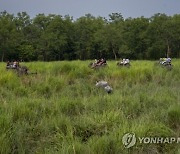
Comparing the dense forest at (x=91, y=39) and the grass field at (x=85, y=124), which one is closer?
the grass field at (x=85, y=124)

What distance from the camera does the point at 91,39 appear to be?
168 ft

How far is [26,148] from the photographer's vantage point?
3607mm

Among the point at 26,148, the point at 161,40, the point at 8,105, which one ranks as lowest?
the point at 26,148

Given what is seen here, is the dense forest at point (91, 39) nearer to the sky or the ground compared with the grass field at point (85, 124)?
nearer to the sky

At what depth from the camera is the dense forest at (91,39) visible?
45469 mm

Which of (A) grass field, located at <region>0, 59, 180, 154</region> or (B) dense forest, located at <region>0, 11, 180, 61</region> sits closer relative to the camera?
(A) grass field, located at <region>0, 59, 180, 154</region>

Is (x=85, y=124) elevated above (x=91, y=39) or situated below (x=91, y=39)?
below

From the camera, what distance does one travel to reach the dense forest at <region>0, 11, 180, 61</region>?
45.5 m

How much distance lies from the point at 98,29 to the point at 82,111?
4687 centimetres

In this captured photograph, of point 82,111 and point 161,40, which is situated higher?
point 161,40

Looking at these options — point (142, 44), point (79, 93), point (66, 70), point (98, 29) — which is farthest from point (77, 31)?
point (79, 93)

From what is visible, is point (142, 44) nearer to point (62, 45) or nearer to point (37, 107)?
point (62, 45)

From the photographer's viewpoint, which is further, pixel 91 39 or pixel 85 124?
pixel 91 39

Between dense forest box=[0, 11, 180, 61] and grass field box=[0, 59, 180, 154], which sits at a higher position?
dense forest box=[0, 11, 180, 61]
